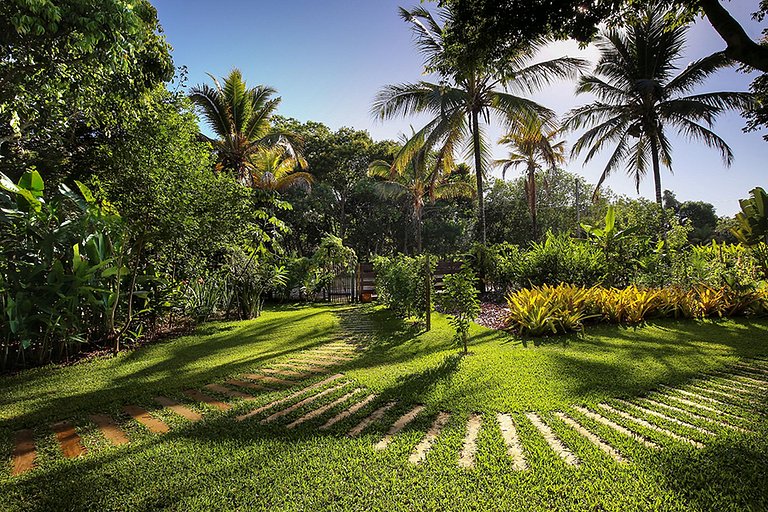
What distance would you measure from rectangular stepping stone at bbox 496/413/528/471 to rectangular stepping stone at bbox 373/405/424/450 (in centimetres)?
66

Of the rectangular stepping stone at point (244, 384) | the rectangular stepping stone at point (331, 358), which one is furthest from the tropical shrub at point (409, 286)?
the rectangular stepping stone at point (244, 384)

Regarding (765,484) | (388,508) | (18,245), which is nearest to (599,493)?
(765,484)

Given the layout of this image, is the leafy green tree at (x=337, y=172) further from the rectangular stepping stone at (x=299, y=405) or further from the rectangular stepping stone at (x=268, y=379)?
the rectangular stepping stone at (x=299, y=405)

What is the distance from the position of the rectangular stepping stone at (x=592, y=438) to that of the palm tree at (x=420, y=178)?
1079 cm

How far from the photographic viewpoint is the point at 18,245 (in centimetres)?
446

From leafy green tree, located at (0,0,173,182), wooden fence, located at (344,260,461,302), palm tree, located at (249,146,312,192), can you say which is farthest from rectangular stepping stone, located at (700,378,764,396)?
palm tree, located at (249,146,312,192)

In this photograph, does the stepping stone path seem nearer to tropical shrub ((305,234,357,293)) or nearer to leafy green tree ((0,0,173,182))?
leafy green tree ((0,0,173,182))

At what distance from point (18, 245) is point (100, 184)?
160cm

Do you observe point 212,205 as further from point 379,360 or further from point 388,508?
point 388,508

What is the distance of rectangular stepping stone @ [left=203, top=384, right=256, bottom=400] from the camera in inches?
145

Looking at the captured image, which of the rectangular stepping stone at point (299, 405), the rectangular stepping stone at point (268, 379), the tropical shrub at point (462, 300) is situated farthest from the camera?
the tropical shrub at point (462, 300)

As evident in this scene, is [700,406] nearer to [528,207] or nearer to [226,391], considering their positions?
[226,391]

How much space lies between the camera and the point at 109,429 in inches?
117

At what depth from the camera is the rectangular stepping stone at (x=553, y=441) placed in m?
2.36
